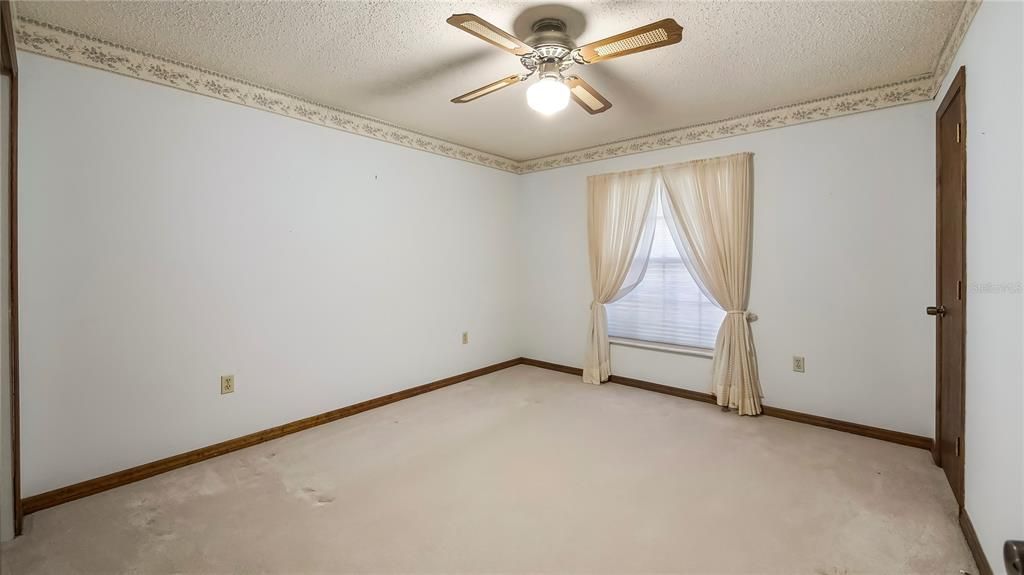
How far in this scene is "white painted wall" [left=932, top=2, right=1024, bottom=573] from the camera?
4.73 ft

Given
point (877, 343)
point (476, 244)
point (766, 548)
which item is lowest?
point (766, 548)

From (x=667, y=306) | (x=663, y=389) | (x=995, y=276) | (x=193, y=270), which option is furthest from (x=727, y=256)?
(x=193, y=270)

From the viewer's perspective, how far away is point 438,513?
85.4 inches

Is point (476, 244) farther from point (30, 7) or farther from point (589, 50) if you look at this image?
point (30, 7)

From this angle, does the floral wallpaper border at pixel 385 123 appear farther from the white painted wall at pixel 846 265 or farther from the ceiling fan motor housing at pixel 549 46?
the ceiling fan motor housing at pixel 549 46

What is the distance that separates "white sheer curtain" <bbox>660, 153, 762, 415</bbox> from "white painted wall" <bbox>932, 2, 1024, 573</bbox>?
5.13 ft

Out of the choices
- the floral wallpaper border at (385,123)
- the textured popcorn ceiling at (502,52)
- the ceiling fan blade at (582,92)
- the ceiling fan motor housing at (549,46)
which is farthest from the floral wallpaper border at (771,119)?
the ceiling fan motor housing at (549,46)

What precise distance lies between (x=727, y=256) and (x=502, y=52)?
2373 millimetres

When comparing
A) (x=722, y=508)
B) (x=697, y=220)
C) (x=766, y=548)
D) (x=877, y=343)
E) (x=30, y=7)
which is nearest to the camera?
(x=766, y=548)

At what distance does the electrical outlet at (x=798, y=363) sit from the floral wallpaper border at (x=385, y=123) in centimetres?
174

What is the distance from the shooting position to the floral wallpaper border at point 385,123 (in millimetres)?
2250

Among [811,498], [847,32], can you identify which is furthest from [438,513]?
[847,32]

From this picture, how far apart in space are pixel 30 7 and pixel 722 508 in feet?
13.0

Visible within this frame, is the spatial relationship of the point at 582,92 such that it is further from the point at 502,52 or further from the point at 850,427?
the point at 850,427
